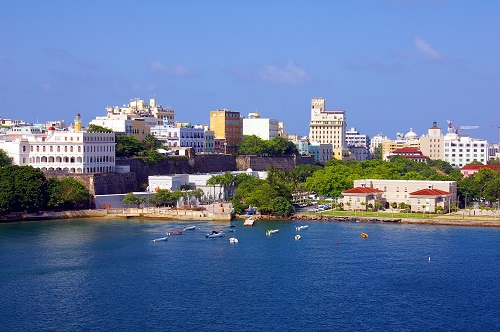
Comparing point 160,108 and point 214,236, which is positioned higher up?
point 160,108

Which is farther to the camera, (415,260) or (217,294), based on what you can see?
(415,260)

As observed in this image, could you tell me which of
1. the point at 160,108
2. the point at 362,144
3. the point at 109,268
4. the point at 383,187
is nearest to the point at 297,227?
the point at 383,187

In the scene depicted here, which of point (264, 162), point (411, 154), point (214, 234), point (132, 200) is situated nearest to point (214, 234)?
Result: point (214, 234)

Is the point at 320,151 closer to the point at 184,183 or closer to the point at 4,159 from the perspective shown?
the point at 184,183

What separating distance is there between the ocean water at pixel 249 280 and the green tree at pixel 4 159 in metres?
7.73

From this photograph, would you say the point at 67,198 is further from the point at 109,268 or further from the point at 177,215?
the point at 109,268

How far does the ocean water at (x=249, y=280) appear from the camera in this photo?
19312 mm

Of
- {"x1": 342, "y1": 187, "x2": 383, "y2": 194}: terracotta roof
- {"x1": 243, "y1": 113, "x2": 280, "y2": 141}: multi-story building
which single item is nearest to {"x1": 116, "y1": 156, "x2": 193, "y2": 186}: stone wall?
{"x1": 342, "y1": 187, "x2": 383, "y2": 194}: terracotta roof

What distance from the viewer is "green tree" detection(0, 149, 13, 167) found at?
130ft

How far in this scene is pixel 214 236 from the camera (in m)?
30.9

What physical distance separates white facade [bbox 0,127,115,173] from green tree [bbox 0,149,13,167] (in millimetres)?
301

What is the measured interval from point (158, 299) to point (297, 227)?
13.2 meters

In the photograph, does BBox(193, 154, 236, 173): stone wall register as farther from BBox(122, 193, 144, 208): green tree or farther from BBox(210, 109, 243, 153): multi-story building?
BBox(122, 193, 144, 208): green tree

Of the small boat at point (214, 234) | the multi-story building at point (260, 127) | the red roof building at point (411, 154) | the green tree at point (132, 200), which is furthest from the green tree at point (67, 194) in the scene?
the red roof building at point (411, 154)
